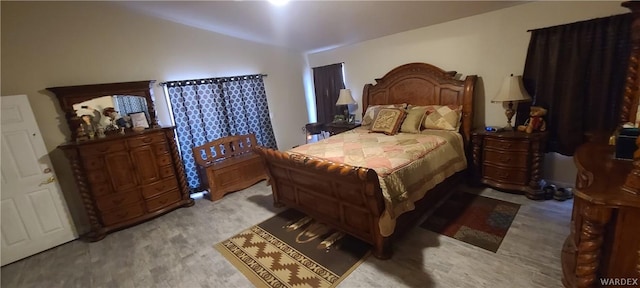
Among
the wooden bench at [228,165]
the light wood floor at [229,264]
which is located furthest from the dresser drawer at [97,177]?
the wooden bench at [228,165]

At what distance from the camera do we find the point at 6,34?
260 centimetres

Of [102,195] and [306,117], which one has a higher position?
[306,117]

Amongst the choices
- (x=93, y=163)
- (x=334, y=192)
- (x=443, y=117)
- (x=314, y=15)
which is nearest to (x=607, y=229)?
(x=334, y=192)

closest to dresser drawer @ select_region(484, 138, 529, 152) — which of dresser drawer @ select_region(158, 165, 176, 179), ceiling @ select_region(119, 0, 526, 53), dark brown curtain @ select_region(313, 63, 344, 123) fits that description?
ceiling @ select_region(119, 0, 526, 53)

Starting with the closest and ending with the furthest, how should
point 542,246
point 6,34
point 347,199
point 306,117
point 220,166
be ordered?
point 542,246 < point 347,199 < point 6,34 < point 220,166 < point 306,117

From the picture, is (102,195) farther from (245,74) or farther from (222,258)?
(245,74)

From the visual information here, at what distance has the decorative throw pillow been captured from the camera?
131 inches

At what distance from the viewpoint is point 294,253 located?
7.64ft

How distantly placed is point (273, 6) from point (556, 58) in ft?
9.99

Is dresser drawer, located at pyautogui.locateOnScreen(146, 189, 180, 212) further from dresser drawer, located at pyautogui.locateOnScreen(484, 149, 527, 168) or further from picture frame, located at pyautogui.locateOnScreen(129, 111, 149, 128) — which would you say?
dresser drawer, located at pyautogui.locateOnScreen(484, 149, 527, 168)

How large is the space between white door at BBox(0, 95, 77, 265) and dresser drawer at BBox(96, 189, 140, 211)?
0.43 metres

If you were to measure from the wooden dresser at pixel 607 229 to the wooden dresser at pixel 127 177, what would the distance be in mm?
3820

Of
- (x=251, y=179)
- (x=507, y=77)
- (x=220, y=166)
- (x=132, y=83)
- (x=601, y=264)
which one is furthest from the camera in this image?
(x=251, y=179)

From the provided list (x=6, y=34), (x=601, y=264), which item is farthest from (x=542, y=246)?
(x=6, y=34)
